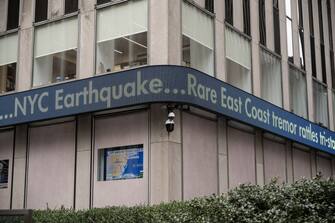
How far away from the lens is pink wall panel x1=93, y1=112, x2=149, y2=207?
1697 cm

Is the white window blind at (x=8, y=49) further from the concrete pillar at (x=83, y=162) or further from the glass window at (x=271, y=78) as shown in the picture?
the glass window at (x=271, y=78)

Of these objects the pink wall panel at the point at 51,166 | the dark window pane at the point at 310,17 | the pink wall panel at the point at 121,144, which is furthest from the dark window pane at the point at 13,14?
the dark window pane at the point at 310,17

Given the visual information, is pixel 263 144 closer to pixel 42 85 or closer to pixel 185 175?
pixel 185 175

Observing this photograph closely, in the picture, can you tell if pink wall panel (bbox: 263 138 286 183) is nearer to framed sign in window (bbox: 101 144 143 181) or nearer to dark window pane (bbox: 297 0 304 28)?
framed sign in window (bbox: 101 144 143 181)

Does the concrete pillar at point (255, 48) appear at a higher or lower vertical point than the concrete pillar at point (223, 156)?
higher

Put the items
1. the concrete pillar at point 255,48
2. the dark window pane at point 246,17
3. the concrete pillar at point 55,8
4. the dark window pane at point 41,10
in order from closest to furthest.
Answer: the concrete pillar at point 55,8
the dark window pane at point 41,10
the concrete pillar at point 255,48
the dark window pane at point 246,17

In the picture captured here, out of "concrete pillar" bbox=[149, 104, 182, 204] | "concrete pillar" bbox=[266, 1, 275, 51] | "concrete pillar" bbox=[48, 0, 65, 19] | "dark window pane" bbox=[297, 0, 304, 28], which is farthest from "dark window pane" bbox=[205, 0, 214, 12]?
"dark window pane" bbox=[297, 0, 304, 28]

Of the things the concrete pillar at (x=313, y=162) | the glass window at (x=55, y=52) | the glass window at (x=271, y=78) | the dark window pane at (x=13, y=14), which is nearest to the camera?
the glass window at (x=55, y=52)

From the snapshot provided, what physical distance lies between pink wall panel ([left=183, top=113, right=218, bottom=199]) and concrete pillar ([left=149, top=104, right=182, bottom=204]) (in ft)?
1.23

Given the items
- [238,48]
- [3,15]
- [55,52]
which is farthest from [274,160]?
[3,15]

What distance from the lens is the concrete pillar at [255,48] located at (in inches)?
856

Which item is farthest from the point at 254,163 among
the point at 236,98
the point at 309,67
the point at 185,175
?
the point at 309,67

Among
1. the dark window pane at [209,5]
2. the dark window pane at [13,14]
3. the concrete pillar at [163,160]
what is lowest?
the concrete pillar at [163,160]

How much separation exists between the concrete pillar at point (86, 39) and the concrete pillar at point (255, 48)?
20.9 feet
